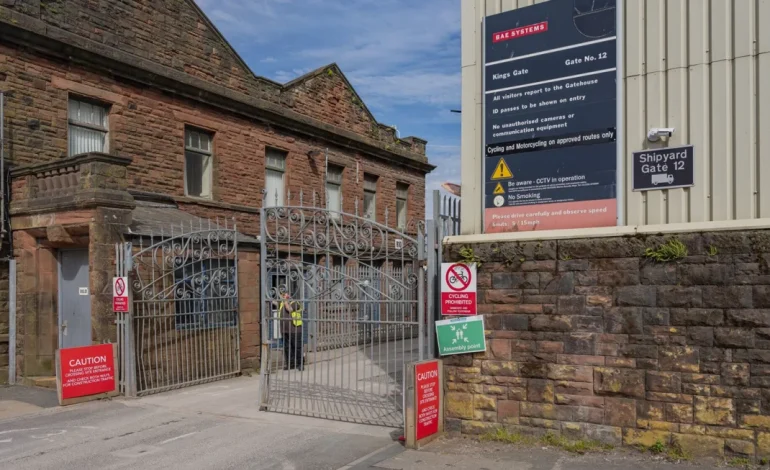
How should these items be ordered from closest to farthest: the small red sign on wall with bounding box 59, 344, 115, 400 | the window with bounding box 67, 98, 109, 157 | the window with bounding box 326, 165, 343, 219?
the small red sign on wall with bounding box 59, 344, 115, 400
the window with bounding box 67, 98, 109, 157
the window with bounding box 326, 165, 343, 219

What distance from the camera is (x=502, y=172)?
320 inches

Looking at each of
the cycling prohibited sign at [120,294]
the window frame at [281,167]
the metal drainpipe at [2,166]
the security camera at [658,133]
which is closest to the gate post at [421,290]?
the security camera at [658,133]

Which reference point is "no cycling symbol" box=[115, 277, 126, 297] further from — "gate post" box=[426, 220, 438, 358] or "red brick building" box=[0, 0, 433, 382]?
"gate post" box=[426, 220, 438, 358]

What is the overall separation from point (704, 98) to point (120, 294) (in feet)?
29.7

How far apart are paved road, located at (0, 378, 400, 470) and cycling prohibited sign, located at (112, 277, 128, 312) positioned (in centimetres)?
153

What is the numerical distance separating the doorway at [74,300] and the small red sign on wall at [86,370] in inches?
64.7

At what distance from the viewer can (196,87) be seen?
1645 cm

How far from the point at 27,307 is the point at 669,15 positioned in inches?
464

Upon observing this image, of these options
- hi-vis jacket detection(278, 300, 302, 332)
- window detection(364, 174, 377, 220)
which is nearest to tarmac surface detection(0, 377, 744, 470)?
hi-vis jacket detection(278, 300, 302, 332)

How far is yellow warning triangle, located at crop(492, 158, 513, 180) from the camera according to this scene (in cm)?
809

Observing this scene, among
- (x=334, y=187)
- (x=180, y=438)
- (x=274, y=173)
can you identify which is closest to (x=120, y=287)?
(x=180, y=438)

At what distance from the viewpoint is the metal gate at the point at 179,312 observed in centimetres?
1145

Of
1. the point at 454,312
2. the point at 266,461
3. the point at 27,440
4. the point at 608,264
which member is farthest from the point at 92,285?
the point at 608,264

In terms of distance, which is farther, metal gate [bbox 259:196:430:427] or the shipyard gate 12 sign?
metal gate [bbox 259:196:430:427]
